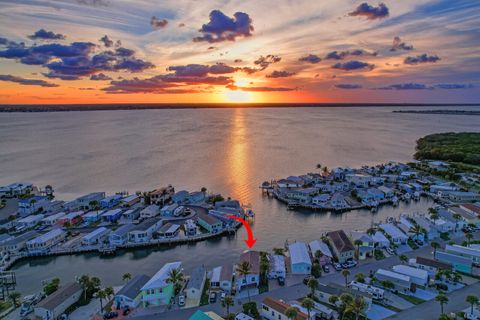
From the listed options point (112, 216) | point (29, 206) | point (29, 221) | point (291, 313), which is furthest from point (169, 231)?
point (29, 206)

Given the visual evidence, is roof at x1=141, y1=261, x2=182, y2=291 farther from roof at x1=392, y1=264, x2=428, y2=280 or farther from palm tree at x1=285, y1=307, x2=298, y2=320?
roof at x1=392, y1=264, x2=428, y2=280

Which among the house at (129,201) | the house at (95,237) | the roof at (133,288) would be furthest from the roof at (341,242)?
the house at (129,201)

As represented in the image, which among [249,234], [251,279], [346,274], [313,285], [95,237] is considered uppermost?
[313,285]

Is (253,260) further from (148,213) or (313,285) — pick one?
(148,213)

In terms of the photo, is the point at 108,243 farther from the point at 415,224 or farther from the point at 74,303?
the point at 415,224

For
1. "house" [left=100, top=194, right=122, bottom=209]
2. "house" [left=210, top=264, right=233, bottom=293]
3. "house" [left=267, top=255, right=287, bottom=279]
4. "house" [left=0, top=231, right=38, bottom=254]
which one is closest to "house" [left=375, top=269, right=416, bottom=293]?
"house" [left=267, top=255, right=287, bottom=279]
